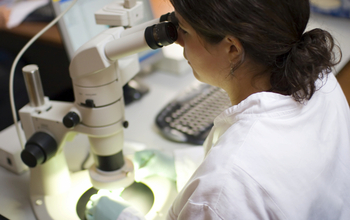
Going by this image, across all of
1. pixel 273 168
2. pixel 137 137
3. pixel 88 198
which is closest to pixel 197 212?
pixel 273 168

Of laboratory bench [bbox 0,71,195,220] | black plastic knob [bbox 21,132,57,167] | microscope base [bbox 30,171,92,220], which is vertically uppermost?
black plastic knob [bbox 21,132,57,167]

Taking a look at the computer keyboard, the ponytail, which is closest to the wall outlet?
the computer keyboard

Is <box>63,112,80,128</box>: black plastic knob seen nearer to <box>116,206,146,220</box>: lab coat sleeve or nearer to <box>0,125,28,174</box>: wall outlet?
<box>116,206,146,220</box>: lab coat sleeve

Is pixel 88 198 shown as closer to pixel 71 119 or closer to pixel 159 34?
pixel 71 119

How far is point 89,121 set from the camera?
2.44 ft

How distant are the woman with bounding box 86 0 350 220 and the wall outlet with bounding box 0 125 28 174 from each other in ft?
1.88

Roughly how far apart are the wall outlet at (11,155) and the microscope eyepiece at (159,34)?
62cm

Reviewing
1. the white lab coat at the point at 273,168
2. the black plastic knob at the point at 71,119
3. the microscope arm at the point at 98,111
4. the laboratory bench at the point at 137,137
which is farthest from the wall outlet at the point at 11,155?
the white lab coat at the point at 273,168

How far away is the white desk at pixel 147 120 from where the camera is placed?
2.88ft

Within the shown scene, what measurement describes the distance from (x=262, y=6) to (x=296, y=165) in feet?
0.99

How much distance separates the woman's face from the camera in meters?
0.66

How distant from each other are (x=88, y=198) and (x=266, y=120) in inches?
22.3

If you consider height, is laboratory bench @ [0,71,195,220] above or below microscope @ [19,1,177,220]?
below

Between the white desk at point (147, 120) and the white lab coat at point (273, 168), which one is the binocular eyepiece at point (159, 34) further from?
the white desk at point (147, 120)
